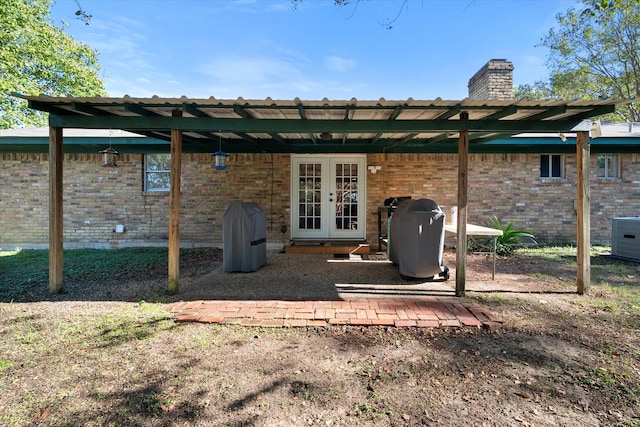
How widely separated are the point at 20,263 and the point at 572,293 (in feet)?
34.9

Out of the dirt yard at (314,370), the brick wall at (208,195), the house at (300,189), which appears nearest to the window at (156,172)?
the house at (300,189)

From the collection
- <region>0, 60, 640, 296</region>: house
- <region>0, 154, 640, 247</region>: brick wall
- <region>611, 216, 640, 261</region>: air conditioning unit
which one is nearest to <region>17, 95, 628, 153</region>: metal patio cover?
<region>0, 60, 640, 296</region>: house

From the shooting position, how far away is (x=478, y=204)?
950 cm

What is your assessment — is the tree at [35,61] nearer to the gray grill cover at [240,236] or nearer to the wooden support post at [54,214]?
the wooden support post at [54,214]

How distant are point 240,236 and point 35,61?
16.4 metres

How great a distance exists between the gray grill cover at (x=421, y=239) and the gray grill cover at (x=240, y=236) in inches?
105

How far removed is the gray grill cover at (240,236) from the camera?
21.0 feet

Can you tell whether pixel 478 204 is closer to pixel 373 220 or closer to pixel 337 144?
pixel 373 220

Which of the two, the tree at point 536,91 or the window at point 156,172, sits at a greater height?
the tree at point 536,91

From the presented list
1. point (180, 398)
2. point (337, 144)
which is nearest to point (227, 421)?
point (180, 398)

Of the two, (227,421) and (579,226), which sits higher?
(579,226)

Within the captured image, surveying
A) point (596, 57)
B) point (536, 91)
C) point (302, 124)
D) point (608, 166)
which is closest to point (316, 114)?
point (302, 124)

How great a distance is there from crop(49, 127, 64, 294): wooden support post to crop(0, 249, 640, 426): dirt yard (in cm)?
52

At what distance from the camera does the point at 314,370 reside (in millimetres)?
2973
